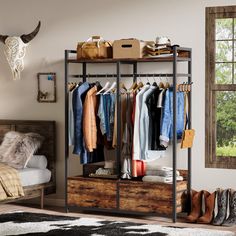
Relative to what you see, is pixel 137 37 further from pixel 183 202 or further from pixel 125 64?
pixel 183 202

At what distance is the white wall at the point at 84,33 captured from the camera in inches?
303

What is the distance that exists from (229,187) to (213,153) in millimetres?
411

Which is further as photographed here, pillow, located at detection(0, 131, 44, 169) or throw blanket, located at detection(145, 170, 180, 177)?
pillow, located at detection(0, 131, 44, 169)

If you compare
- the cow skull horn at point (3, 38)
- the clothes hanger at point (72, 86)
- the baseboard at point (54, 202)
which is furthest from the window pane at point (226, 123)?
the cow skull horn at point (3, 38)

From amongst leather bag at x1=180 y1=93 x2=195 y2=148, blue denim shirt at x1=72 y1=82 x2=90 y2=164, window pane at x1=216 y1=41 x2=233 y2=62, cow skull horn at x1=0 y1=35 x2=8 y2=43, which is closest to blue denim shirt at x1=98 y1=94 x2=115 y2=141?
blue denim shirt at x1=72 y1=82 x2=90 y2=164

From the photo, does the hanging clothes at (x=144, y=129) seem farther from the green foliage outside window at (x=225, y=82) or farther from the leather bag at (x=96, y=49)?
the green foliage outside window at (x=225, y=82)

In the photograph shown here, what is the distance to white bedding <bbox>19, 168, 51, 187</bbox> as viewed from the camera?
8008 mm

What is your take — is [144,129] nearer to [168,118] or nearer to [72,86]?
[168,118]

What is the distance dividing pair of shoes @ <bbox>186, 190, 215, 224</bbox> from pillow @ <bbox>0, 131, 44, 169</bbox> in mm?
1996

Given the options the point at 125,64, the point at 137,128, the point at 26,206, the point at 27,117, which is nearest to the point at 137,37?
the point at 125,64

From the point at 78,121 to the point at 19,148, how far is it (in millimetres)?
955

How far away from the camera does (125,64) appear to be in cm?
804

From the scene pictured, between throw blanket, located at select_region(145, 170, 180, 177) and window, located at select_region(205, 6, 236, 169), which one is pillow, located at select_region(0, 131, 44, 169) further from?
window, located at select_region(205, 6, 236, 169)

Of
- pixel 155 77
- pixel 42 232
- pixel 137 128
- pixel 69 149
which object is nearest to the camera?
pixel 42 232
